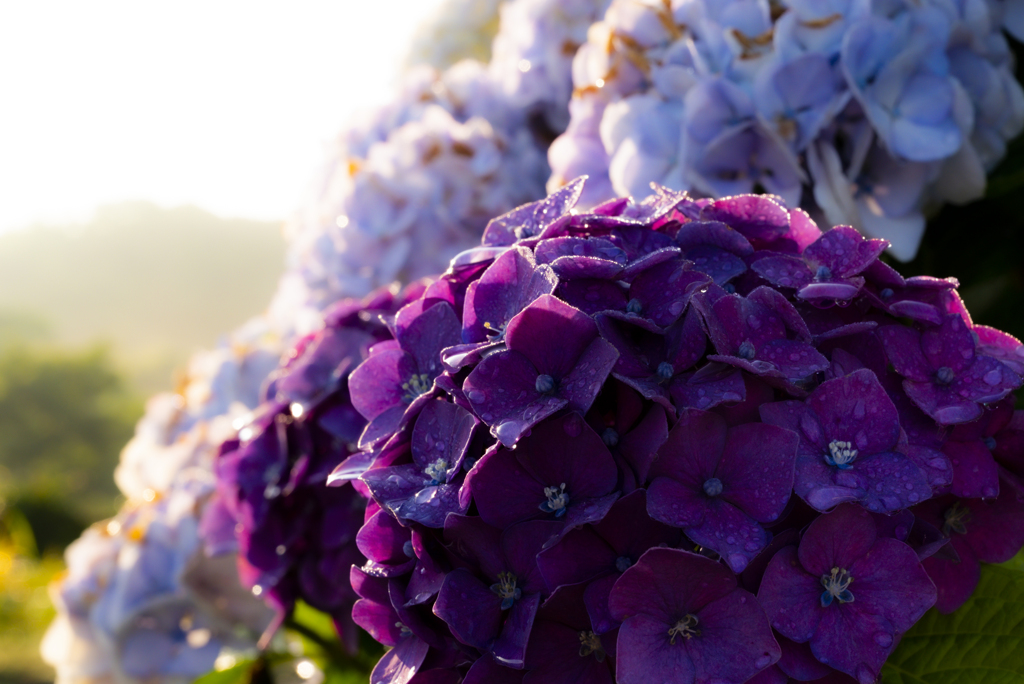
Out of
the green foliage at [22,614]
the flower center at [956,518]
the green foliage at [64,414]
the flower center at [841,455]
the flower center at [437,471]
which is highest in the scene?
the flower center at [437,471]

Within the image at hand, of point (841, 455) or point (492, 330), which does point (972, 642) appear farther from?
point (492, 330)

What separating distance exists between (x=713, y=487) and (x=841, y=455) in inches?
2.2

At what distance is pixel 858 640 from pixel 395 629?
213 mm

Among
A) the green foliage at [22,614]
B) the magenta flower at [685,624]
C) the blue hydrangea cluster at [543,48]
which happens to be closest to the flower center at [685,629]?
the magenta flower at [685,624]

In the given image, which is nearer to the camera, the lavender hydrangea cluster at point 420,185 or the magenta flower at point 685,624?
the magenta flower at point 685,624

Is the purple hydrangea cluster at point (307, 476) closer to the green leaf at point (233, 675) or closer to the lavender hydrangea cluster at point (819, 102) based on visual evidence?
the green leaf at point (233, 675)

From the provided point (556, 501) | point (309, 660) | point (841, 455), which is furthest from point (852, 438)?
point (309, 660)

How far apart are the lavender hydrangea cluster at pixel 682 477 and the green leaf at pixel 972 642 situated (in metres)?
0.02

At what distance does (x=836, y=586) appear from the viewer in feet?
1.06

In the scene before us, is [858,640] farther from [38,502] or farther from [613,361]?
[38,502]

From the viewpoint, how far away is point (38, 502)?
2.38m

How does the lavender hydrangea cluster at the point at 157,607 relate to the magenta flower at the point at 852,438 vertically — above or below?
below

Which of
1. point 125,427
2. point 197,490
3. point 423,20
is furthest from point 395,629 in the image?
point 125,427

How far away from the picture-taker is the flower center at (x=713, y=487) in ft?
1.06
